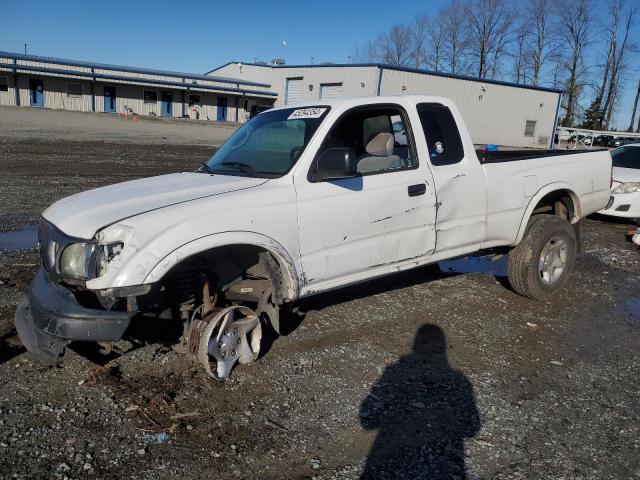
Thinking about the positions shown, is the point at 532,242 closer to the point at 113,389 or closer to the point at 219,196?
the point at 219,196

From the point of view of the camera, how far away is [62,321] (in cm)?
316

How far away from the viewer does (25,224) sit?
8.03m

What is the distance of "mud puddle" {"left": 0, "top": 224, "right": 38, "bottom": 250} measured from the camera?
6840 mm

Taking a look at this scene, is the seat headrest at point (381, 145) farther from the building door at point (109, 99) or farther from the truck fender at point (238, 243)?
the building door at point (109, 99)

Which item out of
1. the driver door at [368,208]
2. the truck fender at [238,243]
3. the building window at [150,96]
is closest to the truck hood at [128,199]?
the truck fender at [238,243]

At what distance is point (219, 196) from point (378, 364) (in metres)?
1.82

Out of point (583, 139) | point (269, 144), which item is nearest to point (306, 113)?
point (269, 144)

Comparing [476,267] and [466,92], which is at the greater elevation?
[466,92]

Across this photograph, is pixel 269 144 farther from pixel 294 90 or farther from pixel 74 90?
pixel 74 90

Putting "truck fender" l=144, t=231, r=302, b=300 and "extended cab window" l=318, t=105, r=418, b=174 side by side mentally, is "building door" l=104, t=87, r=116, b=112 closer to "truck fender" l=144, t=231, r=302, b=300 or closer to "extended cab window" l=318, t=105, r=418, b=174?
"extended cab window" l=318, t=105, r=418, b=174

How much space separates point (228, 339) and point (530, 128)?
4251 centimetres

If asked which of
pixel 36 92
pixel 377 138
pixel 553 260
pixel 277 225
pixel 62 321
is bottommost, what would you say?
pixel 553 260

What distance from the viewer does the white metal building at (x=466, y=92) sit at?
1334 inches

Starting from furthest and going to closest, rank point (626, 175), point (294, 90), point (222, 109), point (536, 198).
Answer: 1. point (222, 109)
2. point (294, 90)
3. point (626, 175)
4. point (536, 198)
